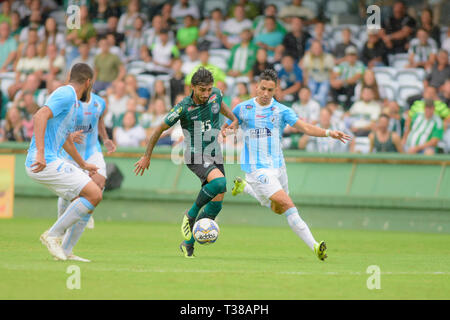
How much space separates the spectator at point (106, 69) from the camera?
20.9m

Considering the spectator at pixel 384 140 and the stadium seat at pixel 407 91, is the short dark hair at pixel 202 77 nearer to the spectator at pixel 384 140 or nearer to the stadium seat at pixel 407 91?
the spectator at pixel 384 140

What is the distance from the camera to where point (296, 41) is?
2067cm

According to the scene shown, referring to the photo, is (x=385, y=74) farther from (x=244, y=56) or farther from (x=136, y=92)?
(x=136, y=92)

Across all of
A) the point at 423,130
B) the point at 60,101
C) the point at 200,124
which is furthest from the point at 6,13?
the point at 60,101

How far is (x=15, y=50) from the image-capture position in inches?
883

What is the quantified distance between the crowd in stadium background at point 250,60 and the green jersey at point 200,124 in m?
7.09

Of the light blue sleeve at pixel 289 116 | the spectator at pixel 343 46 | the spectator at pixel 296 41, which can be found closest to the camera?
the light blue sleeve at pixel 289 116

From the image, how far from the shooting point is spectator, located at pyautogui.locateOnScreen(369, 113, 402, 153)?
17.5 metres

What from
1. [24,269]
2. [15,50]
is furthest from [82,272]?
[15,50]

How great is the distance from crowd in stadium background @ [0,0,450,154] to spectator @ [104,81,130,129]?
28 mm

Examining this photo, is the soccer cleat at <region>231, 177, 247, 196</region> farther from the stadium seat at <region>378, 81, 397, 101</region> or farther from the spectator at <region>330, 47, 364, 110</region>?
the stadium seat at <region>378, 81, 397, 101</region>

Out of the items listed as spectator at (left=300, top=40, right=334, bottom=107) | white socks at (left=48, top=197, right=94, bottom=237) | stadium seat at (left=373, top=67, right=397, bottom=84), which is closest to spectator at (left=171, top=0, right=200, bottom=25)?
spectator at (left=300, top=40, right=334, bottom=107)

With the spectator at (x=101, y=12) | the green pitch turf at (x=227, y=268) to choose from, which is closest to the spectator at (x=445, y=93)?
the green pitch turf at (x=227, y=268)
